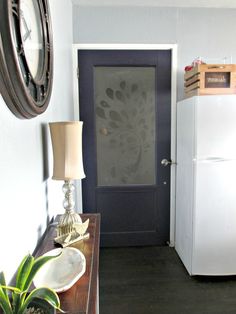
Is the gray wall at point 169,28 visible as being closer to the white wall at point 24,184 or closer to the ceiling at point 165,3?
the ceiling at point 165,3

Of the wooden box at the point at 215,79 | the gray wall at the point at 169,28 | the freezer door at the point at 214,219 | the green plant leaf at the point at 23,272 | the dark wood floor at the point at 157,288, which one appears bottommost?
the dark wood floor at the point at 157,288

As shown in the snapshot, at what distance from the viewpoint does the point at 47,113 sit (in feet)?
4.85

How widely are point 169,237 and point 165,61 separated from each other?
1886mm

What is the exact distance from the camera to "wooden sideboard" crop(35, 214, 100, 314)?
79cm

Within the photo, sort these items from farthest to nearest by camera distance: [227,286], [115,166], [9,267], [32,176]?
[115,166], [227,286], [32,176], [9,267]

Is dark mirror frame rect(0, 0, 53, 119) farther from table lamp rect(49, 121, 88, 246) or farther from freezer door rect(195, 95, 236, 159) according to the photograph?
freezer door rect(195, 95, 236, 159)

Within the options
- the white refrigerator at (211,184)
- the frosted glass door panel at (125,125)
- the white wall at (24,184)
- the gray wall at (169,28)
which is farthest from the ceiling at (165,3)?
the white refrigerator at (211,184)

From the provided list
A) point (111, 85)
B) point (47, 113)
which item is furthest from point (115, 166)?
point (47, 113)

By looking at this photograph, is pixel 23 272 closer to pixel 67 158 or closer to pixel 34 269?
pixel 34 269

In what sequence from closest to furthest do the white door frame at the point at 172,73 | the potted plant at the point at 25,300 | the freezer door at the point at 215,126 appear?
the potted plant at the point at 25,300 → the freezer door at the point at 215,126 → the white door frame at the point at 172,73

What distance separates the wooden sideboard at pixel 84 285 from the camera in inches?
31.2

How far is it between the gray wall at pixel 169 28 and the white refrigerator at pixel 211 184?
65cm

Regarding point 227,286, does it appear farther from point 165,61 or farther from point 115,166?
point 165,61

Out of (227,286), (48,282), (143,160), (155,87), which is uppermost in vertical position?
(155,87)
